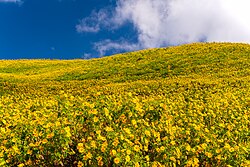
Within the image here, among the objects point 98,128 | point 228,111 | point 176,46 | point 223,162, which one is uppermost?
point 176,46

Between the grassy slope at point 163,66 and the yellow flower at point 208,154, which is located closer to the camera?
the yellow flower at point 208,154

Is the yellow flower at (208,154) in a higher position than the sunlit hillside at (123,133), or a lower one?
lower

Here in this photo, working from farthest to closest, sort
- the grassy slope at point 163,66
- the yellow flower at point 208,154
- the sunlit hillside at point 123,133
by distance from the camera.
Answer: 1. the grassy slope at point 163,66
2. the yellow flower at point 208,154
3. the sunlit hillside at point 123,133

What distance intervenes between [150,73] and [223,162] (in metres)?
24.6

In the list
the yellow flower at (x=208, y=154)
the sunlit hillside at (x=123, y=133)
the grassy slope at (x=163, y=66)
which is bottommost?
the yellow flower at (x=208, y=154)

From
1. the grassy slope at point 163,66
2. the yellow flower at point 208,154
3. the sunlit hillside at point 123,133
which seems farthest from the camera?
the grassy slope at point 163,66

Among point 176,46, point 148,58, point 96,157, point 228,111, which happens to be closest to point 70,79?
point 148,58

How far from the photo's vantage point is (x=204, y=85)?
82.2 ft

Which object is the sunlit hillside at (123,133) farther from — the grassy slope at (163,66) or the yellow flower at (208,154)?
the grassy slope at (163,66)

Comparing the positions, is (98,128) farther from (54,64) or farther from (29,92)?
(54,64)

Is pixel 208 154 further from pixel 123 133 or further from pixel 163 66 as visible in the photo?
pixel 163 66

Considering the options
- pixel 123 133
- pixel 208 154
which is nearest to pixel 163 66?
pixel 208 154

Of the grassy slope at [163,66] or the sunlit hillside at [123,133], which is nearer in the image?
the sunlit hillside at [123,133]

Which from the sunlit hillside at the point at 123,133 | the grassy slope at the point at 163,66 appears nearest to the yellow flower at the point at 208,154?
the sunlit hillside at the point at 123,133
